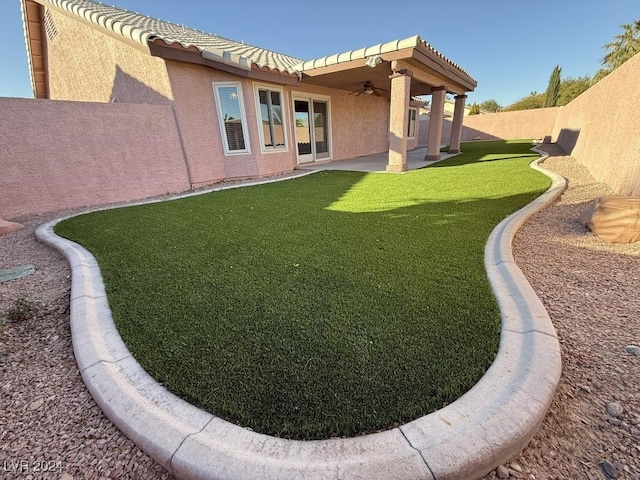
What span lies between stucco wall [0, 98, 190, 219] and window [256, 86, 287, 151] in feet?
8.52

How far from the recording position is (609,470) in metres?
1.20

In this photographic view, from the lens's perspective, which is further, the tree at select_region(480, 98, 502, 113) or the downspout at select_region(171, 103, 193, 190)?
the tree at select_region(480, 98, 502, 113)

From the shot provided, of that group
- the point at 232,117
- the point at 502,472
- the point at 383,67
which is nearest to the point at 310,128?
the point at 383,67

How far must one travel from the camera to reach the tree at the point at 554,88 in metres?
30.7

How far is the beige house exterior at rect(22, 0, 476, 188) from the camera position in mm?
7355

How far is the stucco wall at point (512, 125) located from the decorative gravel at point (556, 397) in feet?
80.9

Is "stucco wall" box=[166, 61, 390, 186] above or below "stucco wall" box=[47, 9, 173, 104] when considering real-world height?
below

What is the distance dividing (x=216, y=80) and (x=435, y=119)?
8.39m

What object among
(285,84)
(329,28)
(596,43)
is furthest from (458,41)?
(596,43)

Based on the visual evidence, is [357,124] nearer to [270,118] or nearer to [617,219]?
[270,118]

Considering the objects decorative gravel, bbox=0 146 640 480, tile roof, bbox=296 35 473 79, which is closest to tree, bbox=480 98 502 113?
tile roof, bbox=296 35 473 79

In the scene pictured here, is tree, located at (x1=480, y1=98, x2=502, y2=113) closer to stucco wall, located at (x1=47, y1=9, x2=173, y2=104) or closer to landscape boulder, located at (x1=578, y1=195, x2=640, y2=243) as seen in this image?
stucco wall, located at (x1=47, y1=9, x2=173, y2=104)

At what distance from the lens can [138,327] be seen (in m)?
2.13

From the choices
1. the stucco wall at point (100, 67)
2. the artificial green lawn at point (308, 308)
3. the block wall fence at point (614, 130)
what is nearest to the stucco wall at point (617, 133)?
the block wall fence at point (614, 130)
